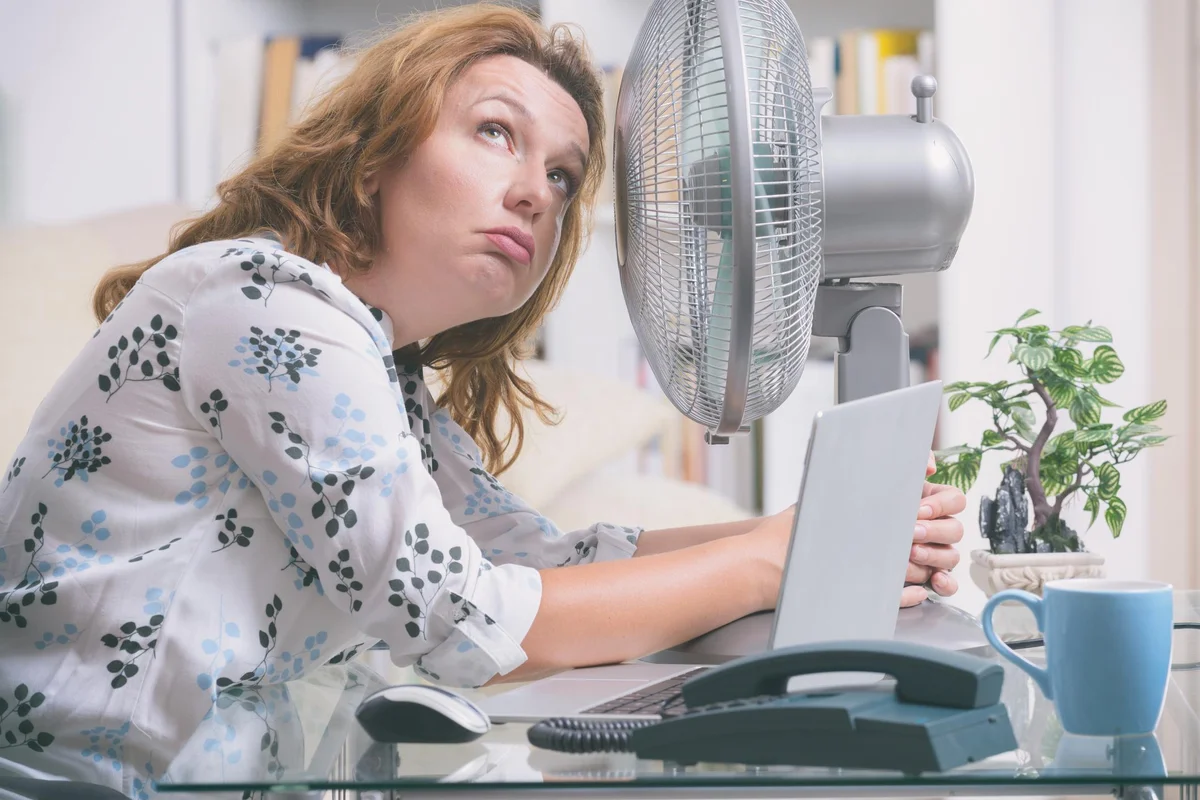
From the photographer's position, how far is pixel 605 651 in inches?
30.8

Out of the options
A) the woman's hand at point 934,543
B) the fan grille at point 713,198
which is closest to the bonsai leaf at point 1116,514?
the woman's hand at point 934,543

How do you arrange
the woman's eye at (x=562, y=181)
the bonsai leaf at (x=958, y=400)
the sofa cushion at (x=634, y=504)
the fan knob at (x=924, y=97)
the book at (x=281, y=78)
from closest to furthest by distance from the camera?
the fan knob at (x=924, y=97) < the woman's eye at (x=562, y=181) < the bonsai leaf at (x=958, y=400) < the sofa cushion at (x=634, y=504) < the book at (x=281, y=78)

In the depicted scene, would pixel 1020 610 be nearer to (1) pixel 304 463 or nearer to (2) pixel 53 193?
(1) pixel 304 463

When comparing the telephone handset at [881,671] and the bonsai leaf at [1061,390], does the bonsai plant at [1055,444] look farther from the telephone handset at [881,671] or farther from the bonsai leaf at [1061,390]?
the telephone handset at [881,671]

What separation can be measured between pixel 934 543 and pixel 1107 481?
254 mm

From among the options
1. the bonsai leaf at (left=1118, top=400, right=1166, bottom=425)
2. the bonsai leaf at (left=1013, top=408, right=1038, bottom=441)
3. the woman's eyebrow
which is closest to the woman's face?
the woman's eyebrow

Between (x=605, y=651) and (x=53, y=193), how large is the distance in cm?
154

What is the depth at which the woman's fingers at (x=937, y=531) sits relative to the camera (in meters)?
0.92

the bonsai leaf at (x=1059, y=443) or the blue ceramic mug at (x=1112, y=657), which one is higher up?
the bonsai leaf at (x=1059, y=443)

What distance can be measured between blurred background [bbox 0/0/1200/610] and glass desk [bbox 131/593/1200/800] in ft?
3.85

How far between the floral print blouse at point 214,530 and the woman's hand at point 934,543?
13.4 inches

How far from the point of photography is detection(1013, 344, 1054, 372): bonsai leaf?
43.0 inches

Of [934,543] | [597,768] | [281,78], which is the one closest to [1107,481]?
[934,543]

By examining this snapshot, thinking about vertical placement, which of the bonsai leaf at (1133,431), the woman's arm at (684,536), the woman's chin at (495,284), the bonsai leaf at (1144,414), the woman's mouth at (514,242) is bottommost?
the woman's arm at (684,536)
